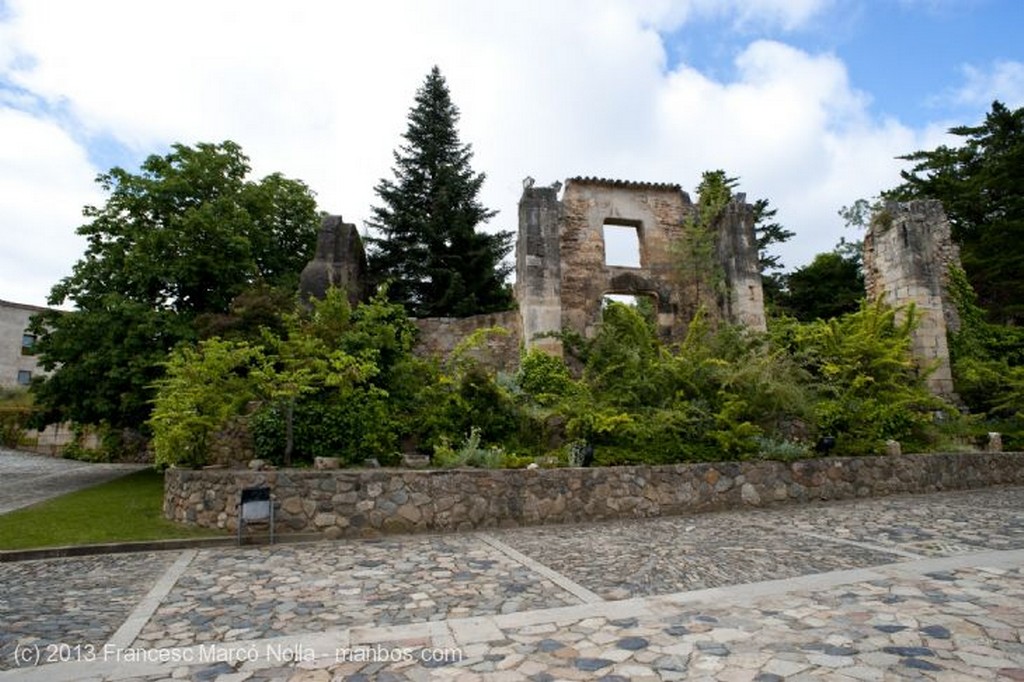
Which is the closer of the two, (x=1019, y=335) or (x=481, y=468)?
(x=481, y=468)

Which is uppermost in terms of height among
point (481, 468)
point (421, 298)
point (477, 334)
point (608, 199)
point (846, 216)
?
point (846, 216)

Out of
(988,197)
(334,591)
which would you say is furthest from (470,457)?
(988,197)

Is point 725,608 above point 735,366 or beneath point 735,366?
beneath

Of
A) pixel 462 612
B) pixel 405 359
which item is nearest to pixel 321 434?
pixel 405 359

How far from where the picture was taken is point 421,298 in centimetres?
2302

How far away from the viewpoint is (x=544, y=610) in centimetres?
425

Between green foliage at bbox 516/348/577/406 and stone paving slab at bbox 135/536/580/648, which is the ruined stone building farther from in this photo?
stone paving slab at bbox 135/536/580/648

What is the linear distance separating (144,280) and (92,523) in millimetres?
6935

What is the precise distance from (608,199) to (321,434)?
11.7 m

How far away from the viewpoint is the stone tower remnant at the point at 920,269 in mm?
14828

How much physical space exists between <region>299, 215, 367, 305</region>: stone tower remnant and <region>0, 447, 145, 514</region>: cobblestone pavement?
681cm

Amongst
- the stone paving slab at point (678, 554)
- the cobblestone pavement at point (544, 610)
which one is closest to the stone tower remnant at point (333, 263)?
the cobblestone pavement at point (544, 610)

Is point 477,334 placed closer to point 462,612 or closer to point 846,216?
point 462,612

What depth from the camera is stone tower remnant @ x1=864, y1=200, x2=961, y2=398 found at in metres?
14.8
